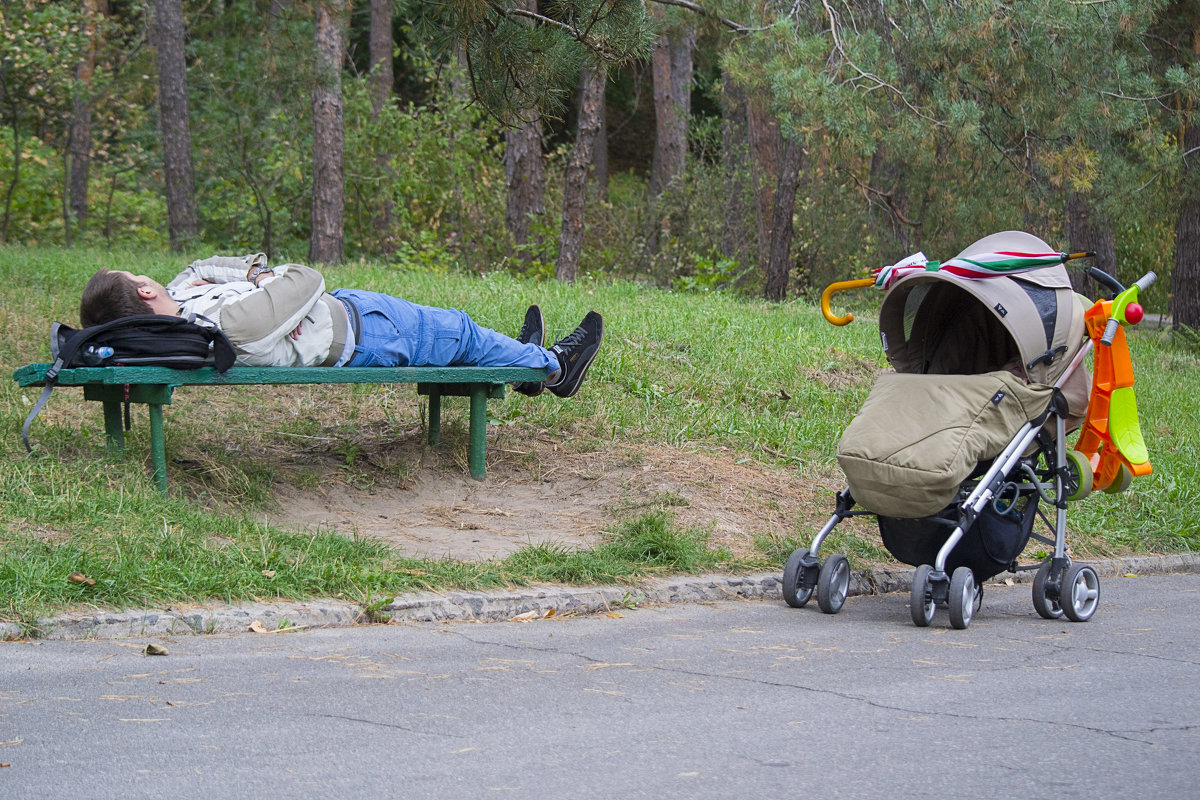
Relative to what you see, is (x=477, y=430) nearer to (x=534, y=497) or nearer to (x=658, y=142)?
(x=534, y=497)

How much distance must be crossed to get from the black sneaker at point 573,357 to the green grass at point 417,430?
0.64 meters

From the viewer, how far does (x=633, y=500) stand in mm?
7023

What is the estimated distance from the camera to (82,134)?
24375 mm

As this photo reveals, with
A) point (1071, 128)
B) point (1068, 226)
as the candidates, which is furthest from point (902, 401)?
point (1068, 226)

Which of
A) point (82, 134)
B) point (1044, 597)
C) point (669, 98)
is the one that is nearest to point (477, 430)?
point (1044, 597)

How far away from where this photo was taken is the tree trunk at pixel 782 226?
16.7 metres

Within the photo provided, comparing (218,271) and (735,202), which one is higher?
(735,202)

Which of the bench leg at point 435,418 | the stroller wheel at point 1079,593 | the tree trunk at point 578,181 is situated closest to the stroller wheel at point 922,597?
the stroller wheel at point 1079,593

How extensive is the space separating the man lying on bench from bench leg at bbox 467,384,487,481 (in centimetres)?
21

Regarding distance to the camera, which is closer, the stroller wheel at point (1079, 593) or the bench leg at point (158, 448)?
the stroller wheel at point (1079, 593)

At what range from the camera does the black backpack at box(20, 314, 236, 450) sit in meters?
5.72

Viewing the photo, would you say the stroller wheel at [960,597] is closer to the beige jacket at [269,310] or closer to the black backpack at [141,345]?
the beige jacket at [269,310]

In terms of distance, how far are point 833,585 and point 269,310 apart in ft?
10.2

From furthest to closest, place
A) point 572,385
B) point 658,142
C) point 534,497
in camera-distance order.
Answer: point 658,142, point 572,385, point 534,497
